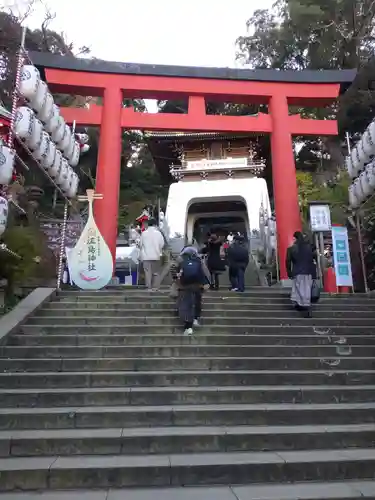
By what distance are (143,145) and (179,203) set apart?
10149 millimetres

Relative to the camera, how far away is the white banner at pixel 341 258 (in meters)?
9.09

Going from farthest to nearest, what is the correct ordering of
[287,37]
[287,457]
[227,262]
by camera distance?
[287,37] → [227,262] → [287,457]

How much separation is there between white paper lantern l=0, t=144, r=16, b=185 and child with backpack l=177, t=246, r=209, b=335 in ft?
9.06

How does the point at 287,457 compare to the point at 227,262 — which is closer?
the point at 287,457

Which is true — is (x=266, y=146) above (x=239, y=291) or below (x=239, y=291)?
above

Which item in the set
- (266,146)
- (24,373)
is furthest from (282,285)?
(266,146)

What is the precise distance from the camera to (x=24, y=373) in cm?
492

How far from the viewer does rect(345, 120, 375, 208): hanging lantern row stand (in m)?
8.34

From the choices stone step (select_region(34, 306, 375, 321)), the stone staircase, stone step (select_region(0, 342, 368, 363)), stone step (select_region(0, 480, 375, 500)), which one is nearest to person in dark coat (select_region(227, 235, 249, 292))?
stone step (select_region(34, 306, 375, 321))

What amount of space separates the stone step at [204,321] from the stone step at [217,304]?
1.32 ft

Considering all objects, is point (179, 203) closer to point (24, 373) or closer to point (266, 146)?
point (266, 146)

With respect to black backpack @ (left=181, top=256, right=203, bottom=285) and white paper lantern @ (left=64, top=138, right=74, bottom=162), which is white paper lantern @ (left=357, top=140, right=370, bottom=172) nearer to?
black backpack @ (left=181, top=256, right=203, bottom=285)

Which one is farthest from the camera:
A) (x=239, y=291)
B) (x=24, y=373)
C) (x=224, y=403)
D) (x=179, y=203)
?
(x=179, y=203)

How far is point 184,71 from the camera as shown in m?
11.0
